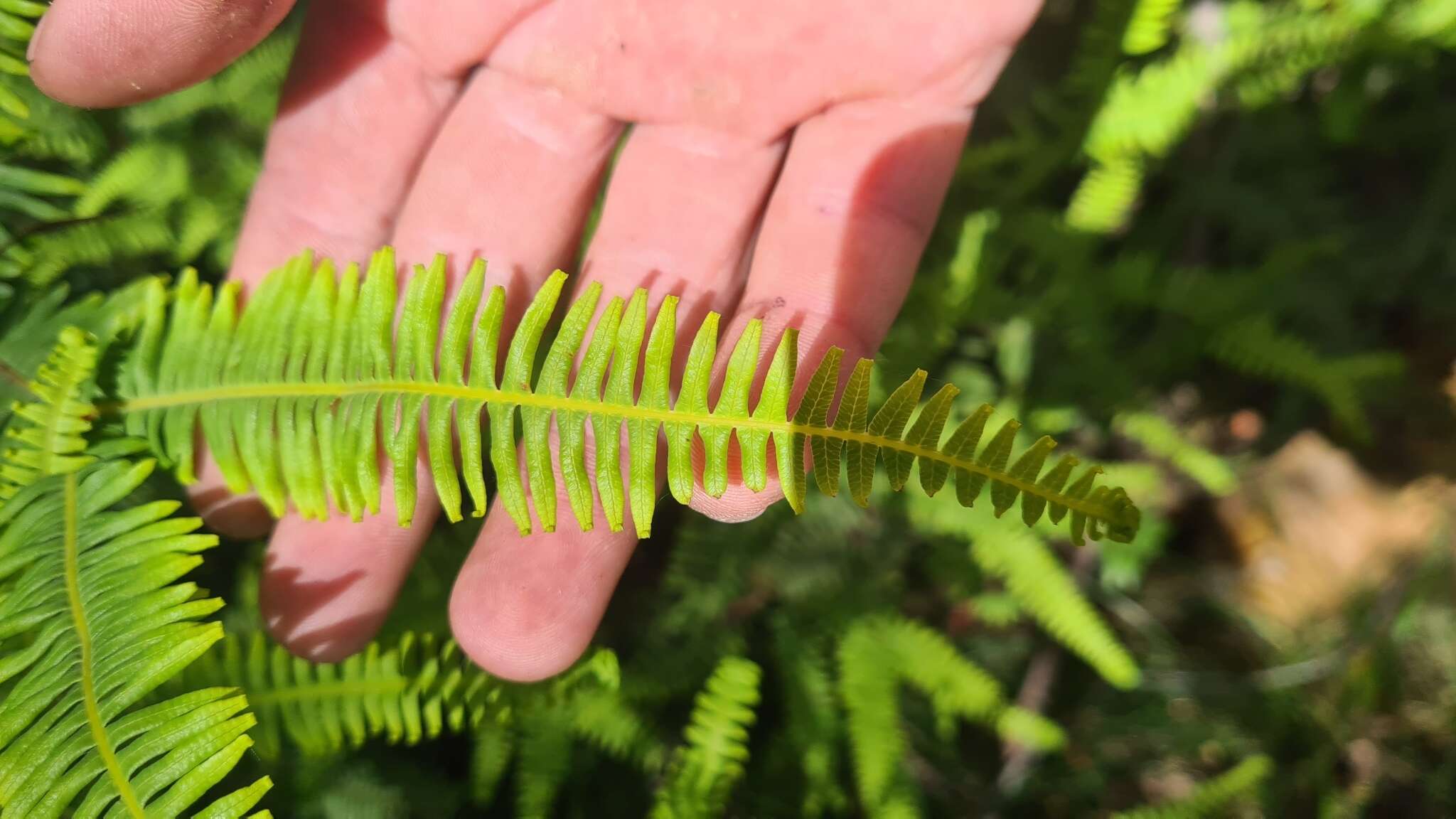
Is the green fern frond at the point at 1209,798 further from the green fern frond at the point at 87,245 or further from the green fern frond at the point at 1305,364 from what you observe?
the green fern frond at the point at 87,245

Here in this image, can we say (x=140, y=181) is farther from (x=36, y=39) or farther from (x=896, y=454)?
(x=896, y=454)

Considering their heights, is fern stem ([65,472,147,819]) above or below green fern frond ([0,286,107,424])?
below

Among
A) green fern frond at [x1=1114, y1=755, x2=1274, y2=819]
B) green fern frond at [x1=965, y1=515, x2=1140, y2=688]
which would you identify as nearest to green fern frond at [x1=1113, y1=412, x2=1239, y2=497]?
green fern frond at [x1=965, y1=515, x2=1140, y2=688]

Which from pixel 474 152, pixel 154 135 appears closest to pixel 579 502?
pixel 474 152

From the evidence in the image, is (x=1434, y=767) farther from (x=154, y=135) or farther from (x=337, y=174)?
(x=154, y=135)

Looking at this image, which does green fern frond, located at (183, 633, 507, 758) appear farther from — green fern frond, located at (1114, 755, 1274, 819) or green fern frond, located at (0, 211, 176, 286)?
green fern frond, located at (1114, 755, 1274, 819)

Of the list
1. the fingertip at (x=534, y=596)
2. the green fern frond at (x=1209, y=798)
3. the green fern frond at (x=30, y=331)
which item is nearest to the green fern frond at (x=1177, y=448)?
the green fern frond at (x=1209, y=798)

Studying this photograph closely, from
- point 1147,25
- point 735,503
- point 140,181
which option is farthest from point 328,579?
point 1147,25
